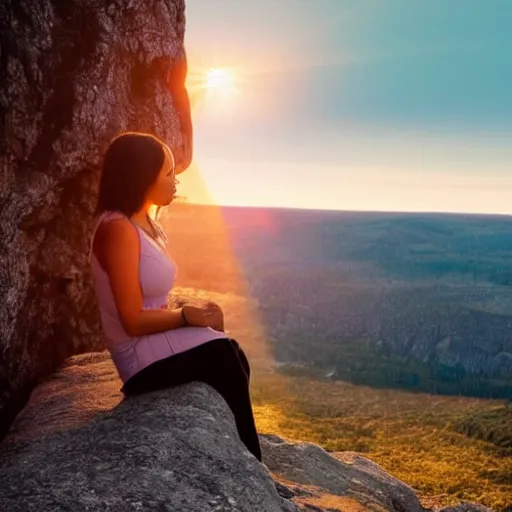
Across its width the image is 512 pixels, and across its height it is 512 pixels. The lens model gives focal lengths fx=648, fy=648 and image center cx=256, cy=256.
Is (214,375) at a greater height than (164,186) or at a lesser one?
lesser

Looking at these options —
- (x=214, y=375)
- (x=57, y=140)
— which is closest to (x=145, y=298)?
(x=214, y=375)

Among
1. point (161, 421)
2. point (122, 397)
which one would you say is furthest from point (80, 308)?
point (161, 421)

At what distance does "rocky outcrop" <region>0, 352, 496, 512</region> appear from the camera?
5.64 m

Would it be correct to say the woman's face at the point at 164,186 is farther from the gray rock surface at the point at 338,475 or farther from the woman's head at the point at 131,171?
the gray rock surface at the point at 338,475

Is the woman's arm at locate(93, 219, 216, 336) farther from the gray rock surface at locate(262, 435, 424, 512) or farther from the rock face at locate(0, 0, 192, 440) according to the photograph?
the gray rock surface at locate(262, 435, 424, 512)

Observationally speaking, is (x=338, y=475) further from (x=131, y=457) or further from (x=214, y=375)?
(x=131, y=457)

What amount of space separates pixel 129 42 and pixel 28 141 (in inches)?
132

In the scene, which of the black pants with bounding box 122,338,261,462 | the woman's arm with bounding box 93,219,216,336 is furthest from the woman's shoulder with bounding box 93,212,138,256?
the black pants with bounding box 122,338,261,462

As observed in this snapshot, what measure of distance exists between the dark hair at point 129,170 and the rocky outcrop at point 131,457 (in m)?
2.26

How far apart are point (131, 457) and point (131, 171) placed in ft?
10.0

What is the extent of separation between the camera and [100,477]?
5.87 metres

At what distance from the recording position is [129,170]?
7238 mm

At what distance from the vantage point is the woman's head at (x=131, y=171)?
7.18 metres

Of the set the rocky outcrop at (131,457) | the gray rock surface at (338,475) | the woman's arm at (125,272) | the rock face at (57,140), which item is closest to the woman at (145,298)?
the woman's arm at (125,272)
